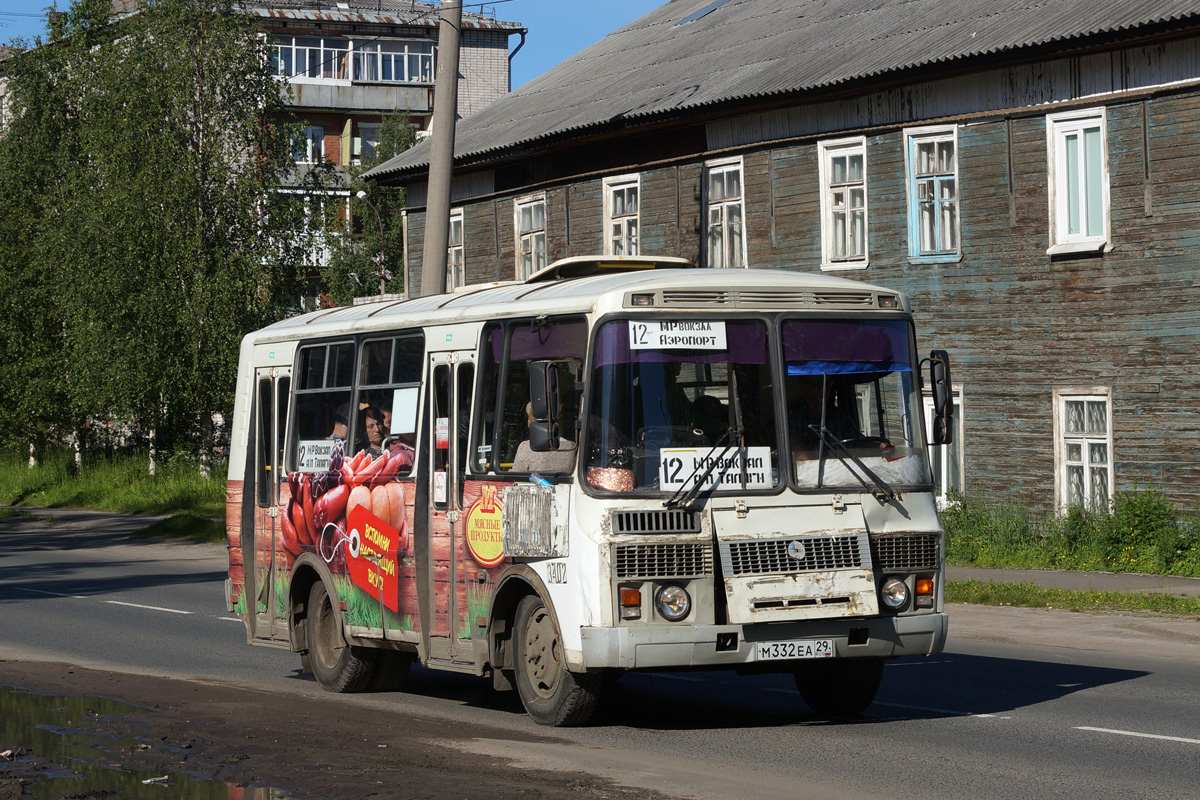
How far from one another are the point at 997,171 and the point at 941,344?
2546 millimetres

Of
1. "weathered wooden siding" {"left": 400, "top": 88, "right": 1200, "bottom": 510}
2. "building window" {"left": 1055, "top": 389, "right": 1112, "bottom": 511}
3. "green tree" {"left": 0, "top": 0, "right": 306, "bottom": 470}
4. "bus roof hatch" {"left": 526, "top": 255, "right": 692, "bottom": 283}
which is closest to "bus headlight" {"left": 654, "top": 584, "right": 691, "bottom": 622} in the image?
"bus roof hatch" {"left": 526, "top": 255, "right": 692, "bottom": 283}

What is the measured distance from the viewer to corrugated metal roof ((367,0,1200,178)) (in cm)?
2220

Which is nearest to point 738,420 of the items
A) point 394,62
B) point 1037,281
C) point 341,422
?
point 341,422

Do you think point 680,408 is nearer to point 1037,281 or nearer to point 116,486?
point 1037,281

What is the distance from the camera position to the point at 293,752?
884 centimetres

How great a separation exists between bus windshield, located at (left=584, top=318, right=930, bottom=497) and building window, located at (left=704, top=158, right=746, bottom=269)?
57.8 ft

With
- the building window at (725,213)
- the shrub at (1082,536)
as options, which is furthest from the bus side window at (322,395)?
the building window at (725,213)

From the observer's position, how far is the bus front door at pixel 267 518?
42.0ft

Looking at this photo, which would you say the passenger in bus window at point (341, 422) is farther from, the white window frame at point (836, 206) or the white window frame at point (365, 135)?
the white window frame at point (365, 135)

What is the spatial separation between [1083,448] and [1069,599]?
16.5 feet

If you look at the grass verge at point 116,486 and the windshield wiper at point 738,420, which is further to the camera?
the grass verge at point 116,486

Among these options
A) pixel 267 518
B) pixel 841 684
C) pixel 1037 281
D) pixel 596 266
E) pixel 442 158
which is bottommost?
pixel 841 684

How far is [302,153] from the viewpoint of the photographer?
4294 cm

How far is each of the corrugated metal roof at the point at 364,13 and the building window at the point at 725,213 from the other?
45.9 meters
